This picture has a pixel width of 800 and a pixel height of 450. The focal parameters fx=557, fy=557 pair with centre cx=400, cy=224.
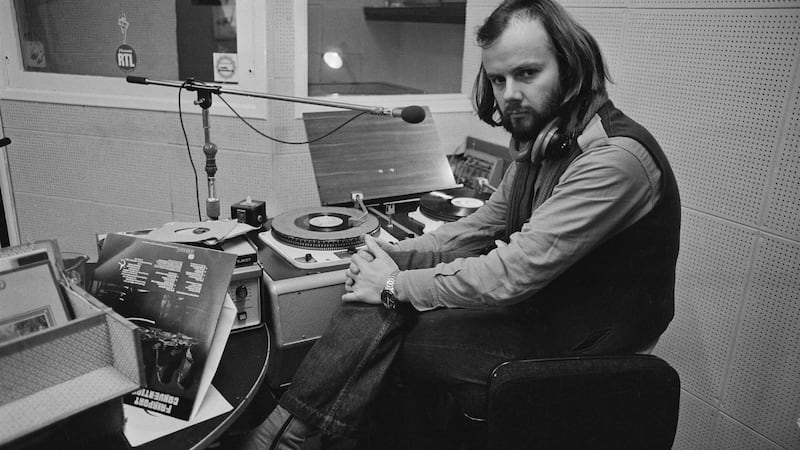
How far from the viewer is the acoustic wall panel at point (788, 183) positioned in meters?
1.59

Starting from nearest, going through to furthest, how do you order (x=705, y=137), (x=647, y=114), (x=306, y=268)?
(x=306, y=268), (x=705, y=137), (x=647, y=114)

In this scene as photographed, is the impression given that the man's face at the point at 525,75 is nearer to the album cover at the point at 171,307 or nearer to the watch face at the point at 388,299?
the watch face at the point at 388,299


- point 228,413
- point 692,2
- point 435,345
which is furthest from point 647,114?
point 228,413

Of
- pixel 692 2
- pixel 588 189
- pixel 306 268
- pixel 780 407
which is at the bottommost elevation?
pixel 780 407

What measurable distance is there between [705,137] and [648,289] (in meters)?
0.76

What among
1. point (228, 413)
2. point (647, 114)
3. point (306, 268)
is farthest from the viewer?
point (647, 114)

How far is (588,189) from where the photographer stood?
1.25 m

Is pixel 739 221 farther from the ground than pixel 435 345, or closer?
farther from the ground

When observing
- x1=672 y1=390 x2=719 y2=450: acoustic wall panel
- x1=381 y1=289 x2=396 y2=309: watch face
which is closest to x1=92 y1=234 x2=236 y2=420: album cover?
x1=381 y1=289 x2=396 y2=309: watch face

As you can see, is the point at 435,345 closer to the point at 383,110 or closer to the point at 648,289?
the point at 648,289

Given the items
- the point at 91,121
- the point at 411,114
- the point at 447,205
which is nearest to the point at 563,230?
the point at 411,114

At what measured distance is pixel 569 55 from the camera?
1.42 meters

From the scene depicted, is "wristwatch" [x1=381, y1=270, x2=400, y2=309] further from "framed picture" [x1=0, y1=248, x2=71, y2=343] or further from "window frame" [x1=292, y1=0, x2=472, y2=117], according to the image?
"window frame" [x1=292, y1=0, x2=472, y2=117]

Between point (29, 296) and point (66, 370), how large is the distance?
184mm
